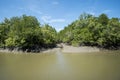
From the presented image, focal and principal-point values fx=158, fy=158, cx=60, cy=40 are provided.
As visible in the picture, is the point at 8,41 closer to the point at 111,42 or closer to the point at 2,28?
the point at 2,28

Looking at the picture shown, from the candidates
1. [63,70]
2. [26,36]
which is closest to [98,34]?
[26,36]

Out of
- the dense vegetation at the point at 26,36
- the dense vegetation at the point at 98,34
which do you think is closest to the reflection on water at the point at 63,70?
the dense vegetation at the point at 98,34

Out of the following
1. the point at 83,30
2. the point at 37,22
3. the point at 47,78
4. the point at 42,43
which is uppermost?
the point at 37,22

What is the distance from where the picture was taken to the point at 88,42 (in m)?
37.7

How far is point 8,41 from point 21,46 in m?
3.64

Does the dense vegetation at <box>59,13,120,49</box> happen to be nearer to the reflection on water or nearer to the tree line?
the tree line

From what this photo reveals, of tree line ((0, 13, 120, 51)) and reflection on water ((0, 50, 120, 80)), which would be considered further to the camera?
tree line ((0, 13, 120, 51))

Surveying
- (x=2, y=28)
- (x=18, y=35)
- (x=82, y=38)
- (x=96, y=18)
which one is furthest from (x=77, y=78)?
(x=2, y=28)

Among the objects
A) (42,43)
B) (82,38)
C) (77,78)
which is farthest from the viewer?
(42,43)

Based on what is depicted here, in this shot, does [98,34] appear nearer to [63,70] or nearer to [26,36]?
[26,36]

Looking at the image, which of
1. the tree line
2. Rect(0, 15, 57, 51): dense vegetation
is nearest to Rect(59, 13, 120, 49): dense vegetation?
the tree line

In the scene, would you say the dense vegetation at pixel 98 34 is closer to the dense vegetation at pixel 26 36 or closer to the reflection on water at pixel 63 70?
the dense vegetation at pixel 26 36

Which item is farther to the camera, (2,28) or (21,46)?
(2,28)

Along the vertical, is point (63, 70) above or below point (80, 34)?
below
